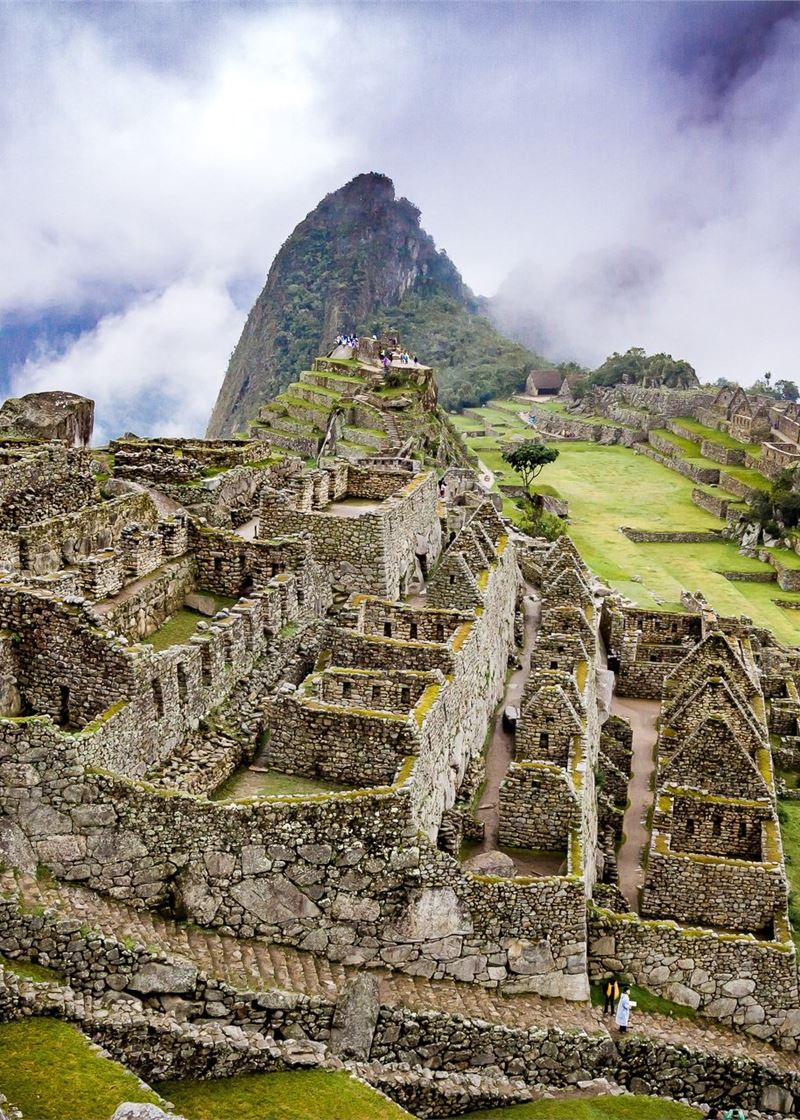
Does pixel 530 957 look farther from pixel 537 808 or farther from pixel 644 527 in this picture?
pixel 644 527

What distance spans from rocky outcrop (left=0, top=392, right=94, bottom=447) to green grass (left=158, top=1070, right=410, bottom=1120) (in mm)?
18885

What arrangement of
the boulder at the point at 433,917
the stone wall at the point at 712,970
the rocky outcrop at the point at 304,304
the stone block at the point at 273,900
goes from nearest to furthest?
the stone block at the point at 273,900 → the boulder at the point at 433,917 → the stone wall at the point at 712,970 → the rocky outcrop at the point at 304,304

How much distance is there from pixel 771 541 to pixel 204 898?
5978 centimetres

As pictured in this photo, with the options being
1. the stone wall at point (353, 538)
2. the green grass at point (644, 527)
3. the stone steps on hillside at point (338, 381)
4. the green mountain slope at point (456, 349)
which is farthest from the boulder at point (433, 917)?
the green mountain slope at point (456, 349)

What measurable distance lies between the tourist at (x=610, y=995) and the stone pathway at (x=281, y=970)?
0.28 meters

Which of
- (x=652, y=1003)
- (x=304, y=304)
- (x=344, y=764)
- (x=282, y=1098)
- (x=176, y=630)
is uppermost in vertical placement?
(x=304, y=304)

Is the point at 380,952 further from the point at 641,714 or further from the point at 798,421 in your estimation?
the point at 798,421

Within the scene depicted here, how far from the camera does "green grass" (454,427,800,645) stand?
46.5 m

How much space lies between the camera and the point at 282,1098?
10.9m

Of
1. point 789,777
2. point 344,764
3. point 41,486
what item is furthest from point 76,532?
point 789,777

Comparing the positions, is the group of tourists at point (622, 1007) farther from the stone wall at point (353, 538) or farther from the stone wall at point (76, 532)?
the stone wall at point (76, 532)

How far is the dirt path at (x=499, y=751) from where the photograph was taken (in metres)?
16.7

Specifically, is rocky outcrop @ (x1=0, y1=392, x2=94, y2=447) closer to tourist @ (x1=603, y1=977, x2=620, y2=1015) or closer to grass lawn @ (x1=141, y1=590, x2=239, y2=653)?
grass lawn @ (x1=141, y1=590, x2=239, y2=653)

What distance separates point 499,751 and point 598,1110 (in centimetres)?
720
